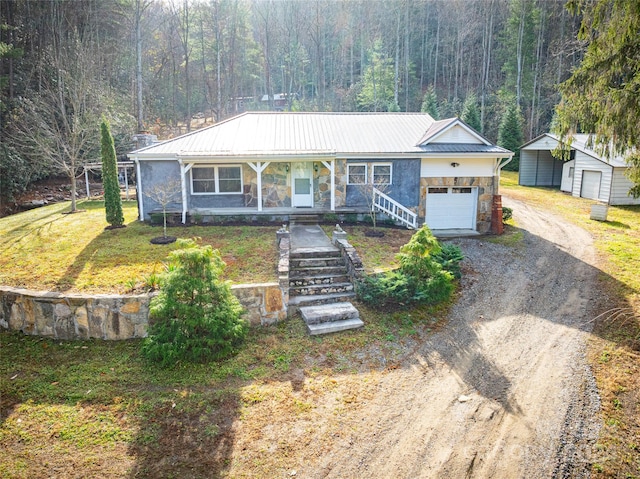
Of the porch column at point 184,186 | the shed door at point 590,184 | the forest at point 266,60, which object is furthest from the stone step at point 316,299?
the shed door at point 590,184

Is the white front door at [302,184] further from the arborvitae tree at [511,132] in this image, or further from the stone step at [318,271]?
the arborvitae tree at [511,132]

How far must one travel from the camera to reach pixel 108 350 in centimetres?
745

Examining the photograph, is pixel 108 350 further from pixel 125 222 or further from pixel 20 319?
pixel 125 222

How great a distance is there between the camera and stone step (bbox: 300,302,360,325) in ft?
27.3

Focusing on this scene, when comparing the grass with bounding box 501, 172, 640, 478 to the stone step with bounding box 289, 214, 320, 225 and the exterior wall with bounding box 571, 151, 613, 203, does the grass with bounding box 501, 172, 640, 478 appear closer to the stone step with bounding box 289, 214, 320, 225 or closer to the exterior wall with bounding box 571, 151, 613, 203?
the exterior wall with bounding box 571, 151, 613, 203

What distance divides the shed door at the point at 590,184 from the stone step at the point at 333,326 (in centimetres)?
1807

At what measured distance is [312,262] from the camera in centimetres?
1020

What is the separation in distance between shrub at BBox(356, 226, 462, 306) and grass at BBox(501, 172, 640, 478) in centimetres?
298

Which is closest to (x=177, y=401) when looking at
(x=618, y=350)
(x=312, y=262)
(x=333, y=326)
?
(x=333, y=326)

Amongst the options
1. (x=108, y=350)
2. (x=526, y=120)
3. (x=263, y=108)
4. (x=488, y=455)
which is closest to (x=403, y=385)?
(x=488, y=455)

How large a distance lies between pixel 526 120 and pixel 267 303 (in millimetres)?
34331

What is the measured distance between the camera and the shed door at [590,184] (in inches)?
805

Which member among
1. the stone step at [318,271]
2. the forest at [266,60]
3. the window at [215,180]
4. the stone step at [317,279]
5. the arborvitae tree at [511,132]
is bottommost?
the stone step at [317,279]

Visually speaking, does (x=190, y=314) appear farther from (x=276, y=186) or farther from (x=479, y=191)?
(x=479, y=191)
